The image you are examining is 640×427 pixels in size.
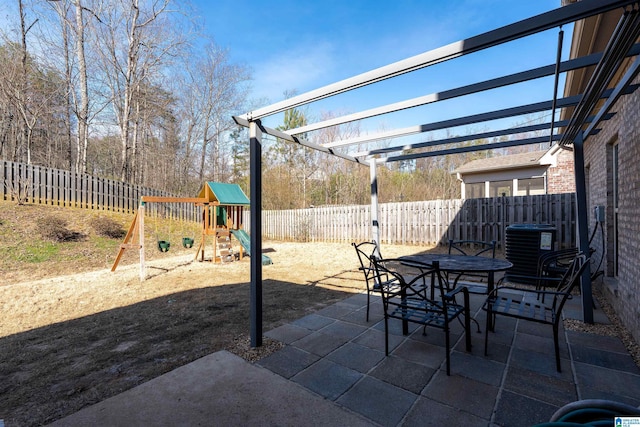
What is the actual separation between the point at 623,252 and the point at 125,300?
6.37 m

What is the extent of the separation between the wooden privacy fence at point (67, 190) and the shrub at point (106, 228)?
198 cm

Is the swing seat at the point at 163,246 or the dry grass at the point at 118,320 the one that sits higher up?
the swing seat at the point at 163,246

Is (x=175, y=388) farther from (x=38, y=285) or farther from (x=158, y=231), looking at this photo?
(x=158, y=231)

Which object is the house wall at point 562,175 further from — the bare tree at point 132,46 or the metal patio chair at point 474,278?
the bare tree at point 132,46

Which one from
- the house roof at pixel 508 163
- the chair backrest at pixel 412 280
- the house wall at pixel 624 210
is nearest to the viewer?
the chair backrest at pixel 412 280

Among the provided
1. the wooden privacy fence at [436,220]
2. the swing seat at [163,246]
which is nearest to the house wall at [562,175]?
the wooden privacy fence at [436,220]

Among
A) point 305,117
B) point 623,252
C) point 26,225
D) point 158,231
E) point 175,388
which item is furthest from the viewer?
point 305,117

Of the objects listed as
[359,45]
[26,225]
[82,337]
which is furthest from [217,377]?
[26,225]

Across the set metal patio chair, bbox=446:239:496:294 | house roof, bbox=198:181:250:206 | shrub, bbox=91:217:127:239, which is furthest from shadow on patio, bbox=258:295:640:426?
shrub, bbox=91:217:127:239

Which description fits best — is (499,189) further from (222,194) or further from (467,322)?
(467,322)

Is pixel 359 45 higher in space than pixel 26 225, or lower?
higher

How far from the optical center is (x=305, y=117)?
1748cm

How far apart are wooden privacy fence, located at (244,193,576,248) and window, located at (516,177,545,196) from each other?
6161 millimetres

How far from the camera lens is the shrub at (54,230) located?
7.77 meters
